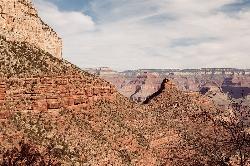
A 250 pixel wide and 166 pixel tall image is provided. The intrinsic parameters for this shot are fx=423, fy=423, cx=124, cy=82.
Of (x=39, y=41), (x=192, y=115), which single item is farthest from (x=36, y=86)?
(x=192, y=115)

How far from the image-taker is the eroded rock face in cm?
7456

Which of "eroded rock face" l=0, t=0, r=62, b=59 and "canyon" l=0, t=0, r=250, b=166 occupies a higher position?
"eroded rock face" l=0, t=0, r=62, b=59

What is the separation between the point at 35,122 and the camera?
57.8 m

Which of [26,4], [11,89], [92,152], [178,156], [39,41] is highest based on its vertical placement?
[26,4]

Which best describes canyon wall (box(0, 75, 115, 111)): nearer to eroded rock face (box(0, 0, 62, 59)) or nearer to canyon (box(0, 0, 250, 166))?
canyon (box(0, 0, 250, 166))

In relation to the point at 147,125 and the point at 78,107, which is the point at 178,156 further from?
the point at 78,107

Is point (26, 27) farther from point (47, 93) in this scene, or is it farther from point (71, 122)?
point (71, 122)

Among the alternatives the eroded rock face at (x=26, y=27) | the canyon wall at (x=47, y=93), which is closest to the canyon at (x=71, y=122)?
the canyon wall at (x=47, y=93)

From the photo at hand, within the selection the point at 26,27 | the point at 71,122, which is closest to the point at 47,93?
the point at 71,122

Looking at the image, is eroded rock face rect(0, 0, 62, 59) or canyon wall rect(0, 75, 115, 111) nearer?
canyon wall rect(0, 75, 115, 111)

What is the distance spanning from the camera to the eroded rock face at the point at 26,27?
74562 millimetres

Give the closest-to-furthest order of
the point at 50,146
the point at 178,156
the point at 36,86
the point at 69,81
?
the point at 50,146 < the point at 36,86 < the point at 69,81 < the point at 178,156

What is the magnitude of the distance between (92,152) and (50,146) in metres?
9.42

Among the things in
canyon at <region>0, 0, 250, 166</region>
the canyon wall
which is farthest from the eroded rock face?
the canyon wall
